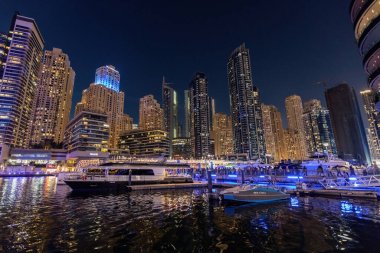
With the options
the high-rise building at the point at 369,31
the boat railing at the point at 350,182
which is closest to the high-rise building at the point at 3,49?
the high-rise building at the point at 369,31

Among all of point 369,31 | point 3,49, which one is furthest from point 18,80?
point 369,31

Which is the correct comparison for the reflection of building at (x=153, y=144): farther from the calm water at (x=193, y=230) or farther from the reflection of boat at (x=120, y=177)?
the calm water at (x=193, y=230)

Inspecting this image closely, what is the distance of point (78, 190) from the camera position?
1460 inches

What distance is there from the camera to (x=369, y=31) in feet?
100

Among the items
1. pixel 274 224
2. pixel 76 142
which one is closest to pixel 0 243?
pixel 274 224

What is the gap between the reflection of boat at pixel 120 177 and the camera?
123 ft

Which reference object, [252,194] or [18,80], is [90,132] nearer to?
[18,80]

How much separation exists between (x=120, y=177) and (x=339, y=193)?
36.7 m

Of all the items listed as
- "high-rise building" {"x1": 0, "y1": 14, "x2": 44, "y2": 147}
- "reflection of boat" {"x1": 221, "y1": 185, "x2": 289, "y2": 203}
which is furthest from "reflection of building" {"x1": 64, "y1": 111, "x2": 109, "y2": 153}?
"reflection of boat" {"x1": 221, "y1": 185, "x2": 289, "y2": 203}

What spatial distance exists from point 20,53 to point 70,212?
199439 millimetres

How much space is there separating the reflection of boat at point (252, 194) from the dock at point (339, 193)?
5701 millimetres

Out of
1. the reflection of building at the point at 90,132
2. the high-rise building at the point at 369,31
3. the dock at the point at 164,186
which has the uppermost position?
the reflection of building at the point at 90,132

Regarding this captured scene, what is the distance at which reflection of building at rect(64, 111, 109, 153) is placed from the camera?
146375mm

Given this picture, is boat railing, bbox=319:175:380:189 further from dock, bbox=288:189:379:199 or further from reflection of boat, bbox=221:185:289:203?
reflection of boat, bbox=221:185:289:203
